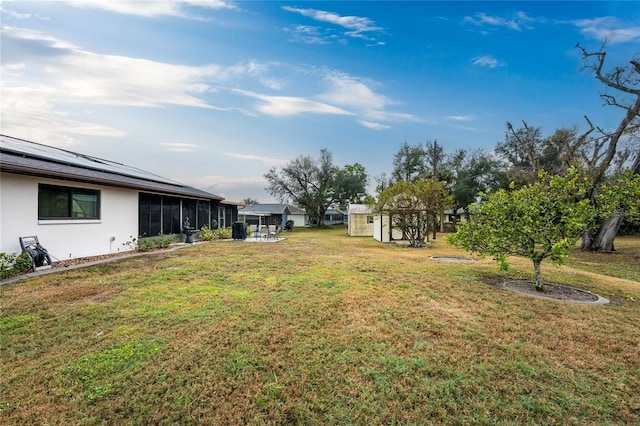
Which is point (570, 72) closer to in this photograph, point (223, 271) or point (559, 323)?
point (559, 323)

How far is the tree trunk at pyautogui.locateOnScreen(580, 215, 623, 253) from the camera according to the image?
12.9 metres

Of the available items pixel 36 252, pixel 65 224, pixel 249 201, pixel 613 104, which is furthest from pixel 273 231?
pixel 249 201

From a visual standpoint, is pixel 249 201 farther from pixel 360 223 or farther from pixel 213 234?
pixel 213 234

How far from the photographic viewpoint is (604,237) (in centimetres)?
1304

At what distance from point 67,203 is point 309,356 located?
8686mm

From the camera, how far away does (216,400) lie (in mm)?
2240

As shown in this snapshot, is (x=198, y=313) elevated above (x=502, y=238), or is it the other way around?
(x=502, y=238)

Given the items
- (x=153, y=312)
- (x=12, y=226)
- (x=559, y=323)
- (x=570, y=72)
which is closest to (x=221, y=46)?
(x=12, y=226)

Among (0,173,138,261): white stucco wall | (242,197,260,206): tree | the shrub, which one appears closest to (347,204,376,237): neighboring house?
the shrub

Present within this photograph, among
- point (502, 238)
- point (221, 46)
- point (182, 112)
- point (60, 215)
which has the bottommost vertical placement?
point (502, 238)

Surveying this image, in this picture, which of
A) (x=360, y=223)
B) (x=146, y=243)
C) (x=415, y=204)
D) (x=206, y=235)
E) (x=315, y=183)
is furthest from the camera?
(x=315, y=183)

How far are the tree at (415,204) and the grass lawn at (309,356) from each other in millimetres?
8723

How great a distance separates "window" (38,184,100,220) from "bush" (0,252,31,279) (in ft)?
4.12

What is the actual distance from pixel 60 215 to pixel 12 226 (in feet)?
4.18
